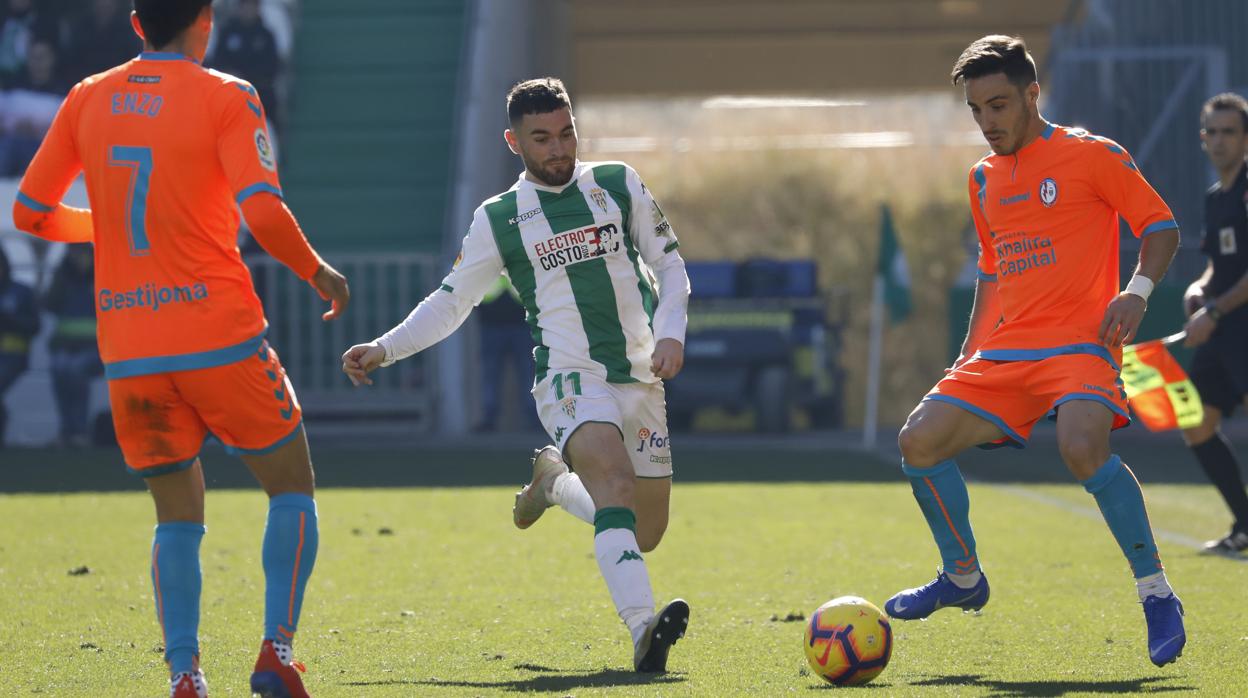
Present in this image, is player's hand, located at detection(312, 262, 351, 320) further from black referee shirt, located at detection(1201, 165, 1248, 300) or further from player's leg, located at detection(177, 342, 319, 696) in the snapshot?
black referee shirt, located at detection(1201, 165, 1248, 300)

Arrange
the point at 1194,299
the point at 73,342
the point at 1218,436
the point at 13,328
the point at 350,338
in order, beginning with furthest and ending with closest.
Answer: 1. the point at 350,338
2. the point at 13,328
3. the point at 73,342
4. the point at 1218,436
5. the point at 1194,299

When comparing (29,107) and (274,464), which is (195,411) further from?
(29,107)

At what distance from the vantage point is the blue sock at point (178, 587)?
16.1 ft

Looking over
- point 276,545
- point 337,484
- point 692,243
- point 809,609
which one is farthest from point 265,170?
point 692,243

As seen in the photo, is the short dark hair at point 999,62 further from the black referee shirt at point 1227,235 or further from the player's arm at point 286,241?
the black referee shirt at point 1227,235

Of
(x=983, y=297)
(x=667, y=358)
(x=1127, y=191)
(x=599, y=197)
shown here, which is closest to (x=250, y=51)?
(x=599, y=197)

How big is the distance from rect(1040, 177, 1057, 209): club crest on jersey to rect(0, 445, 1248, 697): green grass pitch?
1.42 metres

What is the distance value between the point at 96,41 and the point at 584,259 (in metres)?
16.5

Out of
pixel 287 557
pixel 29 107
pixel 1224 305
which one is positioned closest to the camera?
pixel 287 557

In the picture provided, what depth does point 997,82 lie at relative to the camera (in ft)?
19.5

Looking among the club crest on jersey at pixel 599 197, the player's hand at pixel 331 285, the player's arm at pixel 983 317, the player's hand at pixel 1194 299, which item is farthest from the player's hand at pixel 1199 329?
the player's hand at pixel 331 285

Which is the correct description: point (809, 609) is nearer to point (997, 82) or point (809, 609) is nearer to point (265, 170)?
point (997, 82)

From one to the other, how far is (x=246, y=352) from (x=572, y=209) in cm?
163

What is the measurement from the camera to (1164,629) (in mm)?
5566
